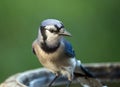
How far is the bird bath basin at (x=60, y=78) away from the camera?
168 centimetres

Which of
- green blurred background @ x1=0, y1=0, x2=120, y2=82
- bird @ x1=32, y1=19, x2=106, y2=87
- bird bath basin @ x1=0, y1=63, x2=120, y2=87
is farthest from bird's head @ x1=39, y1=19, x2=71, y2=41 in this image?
green blurred background @ x1=0, y1=0, x2=120, y2=82

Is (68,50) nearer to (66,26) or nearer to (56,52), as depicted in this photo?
(56,52)

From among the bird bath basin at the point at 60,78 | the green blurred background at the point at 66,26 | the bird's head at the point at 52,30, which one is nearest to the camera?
the bird's head at the point at 52,30

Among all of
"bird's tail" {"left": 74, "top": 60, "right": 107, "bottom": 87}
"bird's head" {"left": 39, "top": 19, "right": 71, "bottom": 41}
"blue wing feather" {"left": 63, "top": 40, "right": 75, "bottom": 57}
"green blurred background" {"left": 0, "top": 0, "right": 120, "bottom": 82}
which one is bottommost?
"green blurred background" {"left": 0, "top": 0, "right": 120, "bottom": 82}

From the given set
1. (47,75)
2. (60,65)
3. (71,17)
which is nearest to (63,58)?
(60,65)

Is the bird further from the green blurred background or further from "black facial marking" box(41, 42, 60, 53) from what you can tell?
the green blurred background

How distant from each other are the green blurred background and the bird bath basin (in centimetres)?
149

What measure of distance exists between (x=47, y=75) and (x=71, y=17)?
161 centimetres

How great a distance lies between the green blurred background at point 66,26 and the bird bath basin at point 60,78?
1493 millimetres

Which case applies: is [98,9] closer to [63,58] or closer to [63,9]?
[63,9]

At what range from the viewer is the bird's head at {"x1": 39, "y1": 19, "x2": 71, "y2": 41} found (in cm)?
154

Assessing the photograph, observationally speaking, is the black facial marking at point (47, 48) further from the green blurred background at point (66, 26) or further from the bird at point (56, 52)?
the green blurred background at point (66, 26)

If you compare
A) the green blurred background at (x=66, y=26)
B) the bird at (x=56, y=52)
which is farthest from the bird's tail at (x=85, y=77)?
the green blurred background at (x=66, y=26)

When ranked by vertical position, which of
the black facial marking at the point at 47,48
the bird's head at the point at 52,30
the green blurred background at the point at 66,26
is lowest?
the green blurred background at the point at 66,26
